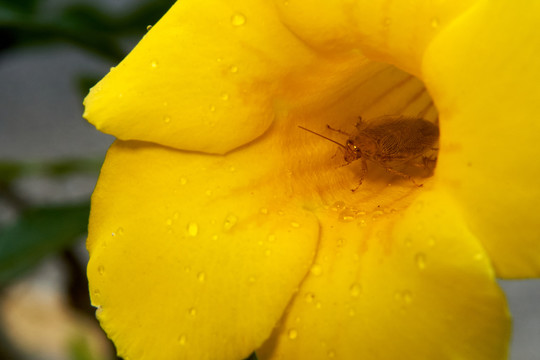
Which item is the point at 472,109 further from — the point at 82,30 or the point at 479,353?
the point at 82,30

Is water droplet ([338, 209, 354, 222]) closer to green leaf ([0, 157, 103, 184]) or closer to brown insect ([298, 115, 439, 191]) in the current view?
brown insect ([298, 115, 439, 191])

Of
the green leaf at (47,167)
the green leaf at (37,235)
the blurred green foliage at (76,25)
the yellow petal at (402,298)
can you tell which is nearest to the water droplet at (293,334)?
the yellow petal at (402,298)

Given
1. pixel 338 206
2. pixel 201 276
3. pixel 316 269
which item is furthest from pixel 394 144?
pixel 201 276

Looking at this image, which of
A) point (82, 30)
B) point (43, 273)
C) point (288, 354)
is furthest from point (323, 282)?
point (43, 273)

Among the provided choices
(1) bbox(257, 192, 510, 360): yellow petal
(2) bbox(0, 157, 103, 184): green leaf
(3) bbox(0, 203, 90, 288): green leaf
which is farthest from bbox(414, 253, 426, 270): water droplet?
(2) bbox(0, 157, 103, 184): green leaf

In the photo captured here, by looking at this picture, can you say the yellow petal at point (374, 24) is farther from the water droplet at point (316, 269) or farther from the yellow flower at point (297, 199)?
the water droplet at point (316, 269)

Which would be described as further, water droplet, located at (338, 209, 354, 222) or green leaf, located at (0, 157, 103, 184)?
green leaf, located at (0, 157, 103, 184)
